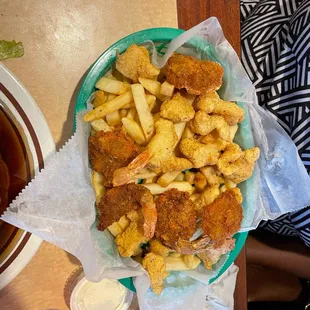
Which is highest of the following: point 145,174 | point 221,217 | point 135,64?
point 135,64

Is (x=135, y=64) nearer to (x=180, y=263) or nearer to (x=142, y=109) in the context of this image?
(x=142, y=109)

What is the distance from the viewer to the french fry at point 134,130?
0.87 meters

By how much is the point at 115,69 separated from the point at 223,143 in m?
0.28

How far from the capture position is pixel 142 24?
969mm

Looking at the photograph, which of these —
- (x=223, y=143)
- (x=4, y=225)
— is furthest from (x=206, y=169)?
(x=4, y=225)

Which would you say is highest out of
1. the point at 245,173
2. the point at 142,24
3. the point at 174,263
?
the point at 142,24

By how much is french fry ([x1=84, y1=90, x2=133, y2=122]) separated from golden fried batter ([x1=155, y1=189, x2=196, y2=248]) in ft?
0.66

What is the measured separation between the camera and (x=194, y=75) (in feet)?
2.81

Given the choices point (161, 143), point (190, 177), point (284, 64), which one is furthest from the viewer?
point (284, 64)

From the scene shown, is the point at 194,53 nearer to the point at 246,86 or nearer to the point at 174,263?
the point at 246,86

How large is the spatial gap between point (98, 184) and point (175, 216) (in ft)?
0.56

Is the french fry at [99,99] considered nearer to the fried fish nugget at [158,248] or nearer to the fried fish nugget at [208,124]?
the fried fish nugget at [208,124]

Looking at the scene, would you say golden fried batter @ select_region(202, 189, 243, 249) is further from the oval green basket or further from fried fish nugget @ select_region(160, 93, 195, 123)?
the oval green basket

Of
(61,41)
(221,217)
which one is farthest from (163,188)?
(61,41)
